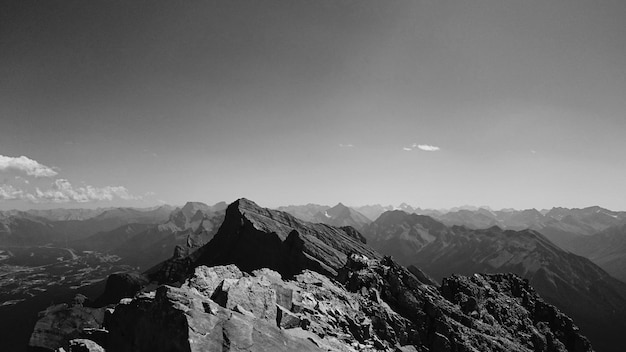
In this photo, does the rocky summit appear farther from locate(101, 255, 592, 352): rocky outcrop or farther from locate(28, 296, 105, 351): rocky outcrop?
locate(28, 296, 105, 351): rocky outcrop

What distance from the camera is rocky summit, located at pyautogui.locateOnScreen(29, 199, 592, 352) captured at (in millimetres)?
36812

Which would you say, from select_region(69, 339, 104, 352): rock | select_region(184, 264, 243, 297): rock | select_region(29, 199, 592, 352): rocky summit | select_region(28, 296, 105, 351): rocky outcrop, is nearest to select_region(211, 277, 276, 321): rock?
select_region(29, 199, 592, 352): rocky summit

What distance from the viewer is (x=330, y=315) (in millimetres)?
57406

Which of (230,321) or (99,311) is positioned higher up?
(230,321)

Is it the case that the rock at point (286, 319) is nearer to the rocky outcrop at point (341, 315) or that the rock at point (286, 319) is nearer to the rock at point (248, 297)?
the rocky outcrop at point (341, 315)

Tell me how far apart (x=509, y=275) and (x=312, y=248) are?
92665 mm

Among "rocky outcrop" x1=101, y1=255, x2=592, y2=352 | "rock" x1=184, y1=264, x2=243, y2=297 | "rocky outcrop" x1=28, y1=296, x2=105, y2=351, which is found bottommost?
"rocky outcrop" x1=28, y1=296, x2=105, y2=351

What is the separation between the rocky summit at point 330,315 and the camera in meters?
36.8

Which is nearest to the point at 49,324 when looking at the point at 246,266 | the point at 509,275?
the point at 246,266

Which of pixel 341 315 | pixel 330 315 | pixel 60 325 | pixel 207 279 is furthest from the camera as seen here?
pixel 60 325

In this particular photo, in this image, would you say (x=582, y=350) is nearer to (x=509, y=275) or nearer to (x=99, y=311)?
(x=509, y=275)

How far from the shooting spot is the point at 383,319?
6525 centimetres

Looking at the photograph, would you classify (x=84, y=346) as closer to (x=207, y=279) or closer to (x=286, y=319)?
(x=207, y=279)

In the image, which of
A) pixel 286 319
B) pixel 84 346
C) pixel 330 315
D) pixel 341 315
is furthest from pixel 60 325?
pixel 286 319
